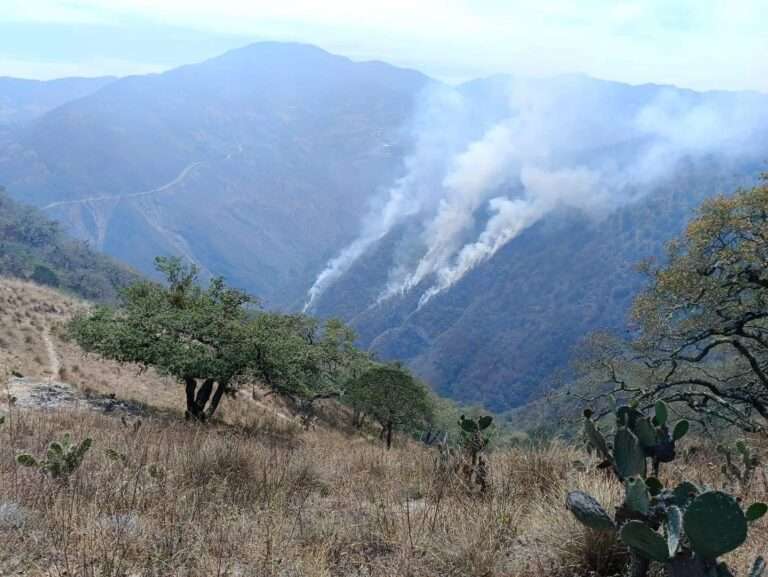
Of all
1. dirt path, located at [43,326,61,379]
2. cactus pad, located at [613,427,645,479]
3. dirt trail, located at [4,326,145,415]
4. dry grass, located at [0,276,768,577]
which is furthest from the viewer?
dirt path, located at [43,326,61,379]

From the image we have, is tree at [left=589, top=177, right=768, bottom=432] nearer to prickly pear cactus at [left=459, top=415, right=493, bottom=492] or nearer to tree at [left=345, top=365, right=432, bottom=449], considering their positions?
prickly pear cactus at [left=459, top=415, right=493, bottom=492]

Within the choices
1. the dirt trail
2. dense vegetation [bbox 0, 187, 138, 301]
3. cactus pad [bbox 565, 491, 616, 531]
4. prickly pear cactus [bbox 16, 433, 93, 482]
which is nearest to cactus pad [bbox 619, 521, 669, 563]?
cactus pad [bbox 565, 491, 616, 531]

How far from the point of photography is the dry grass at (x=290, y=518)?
350 cm

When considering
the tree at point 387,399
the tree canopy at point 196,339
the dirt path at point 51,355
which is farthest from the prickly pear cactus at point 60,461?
the tree at point 387,399

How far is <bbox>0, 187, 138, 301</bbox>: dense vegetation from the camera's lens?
81169 mm

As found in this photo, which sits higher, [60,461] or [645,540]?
[645,540]

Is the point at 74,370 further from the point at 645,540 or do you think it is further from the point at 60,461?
the point at 645,540

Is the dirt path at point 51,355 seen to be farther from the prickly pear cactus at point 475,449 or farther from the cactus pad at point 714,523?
the cactus pad at point 714,523

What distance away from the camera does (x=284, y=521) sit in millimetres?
4238

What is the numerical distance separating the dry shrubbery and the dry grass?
0.04 feet

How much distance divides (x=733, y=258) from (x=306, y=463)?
33.5ft

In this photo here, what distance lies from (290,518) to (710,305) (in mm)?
11766

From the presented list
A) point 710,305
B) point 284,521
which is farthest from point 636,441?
point 710,305

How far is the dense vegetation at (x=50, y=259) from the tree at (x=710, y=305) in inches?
3003
